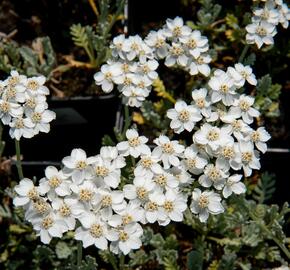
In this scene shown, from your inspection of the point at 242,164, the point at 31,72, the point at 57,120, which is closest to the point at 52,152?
the point at 57,120

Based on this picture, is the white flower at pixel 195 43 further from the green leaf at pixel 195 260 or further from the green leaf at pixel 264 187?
the green leaf at pixel 195 260

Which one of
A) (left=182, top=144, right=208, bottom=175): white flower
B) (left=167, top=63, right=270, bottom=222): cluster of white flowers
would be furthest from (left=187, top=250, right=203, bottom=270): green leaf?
(left=182, top=144, right=208, bottom=175): white flower

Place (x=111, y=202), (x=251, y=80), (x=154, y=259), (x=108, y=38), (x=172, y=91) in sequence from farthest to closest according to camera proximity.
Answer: (x=108, y=38)
(x=172, y=91)
(x=154, y=259)
(x=251, y=80)
(x=111, y=202)

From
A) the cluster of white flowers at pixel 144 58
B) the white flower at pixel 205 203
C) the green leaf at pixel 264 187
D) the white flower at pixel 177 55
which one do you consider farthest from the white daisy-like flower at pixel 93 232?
the green leaf at pixel 264 187

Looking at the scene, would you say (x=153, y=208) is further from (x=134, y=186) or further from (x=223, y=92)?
(x=223, y=92)

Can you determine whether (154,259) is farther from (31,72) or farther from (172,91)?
(31,72)

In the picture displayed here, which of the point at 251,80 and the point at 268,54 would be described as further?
the point at 268,54

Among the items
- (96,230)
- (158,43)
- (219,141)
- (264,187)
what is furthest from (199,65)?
(96,230)
